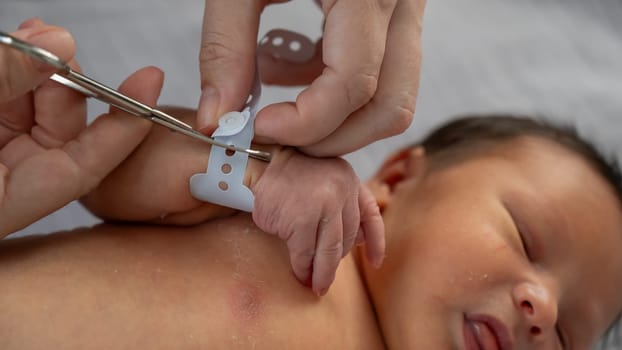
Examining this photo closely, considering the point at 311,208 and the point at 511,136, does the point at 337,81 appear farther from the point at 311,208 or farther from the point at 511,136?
the point at 511,136

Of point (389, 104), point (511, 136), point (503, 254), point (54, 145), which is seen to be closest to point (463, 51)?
point (511, 136)

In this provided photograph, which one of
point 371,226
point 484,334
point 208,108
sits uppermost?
point 208,108

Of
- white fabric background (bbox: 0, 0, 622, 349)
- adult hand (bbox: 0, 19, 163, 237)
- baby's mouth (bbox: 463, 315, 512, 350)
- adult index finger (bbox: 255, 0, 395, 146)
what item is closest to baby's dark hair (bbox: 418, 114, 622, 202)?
white fabric background (bbox: 0, 0, 622, 349)

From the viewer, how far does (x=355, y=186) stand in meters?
0.88

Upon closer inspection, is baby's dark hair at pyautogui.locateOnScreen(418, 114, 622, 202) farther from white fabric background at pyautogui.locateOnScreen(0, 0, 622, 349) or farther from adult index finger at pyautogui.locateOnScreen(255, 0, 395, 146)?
adult index finger at pyautogui.locateOnScreen(255, 0, 395, 146)

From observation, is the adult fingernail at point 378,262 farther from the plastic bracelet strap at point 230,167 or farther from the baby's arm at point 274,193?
the plastic bracelet strap at point 230,167

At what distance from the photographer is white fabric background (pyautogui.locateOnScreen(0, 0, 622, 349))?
147cm

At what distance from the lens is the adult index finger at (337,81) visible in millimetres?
767

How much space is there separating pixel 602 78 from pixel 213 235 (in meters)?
1.22

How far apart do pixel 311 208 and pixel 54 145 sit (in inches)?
12.2

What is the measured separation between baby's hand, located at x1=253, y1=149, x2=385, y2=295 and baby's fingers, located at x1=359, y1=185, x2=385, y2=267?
0.06 metres

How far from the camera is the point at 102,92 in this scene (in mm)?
699

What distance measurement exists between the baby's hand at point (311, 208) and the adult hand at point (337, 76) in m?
0.03

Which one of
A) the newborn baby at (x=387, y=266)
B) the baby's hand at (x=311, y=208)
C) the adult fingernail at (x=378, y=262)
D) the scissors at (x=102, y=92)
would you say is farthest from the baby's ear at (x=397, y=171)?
the scissors at (x=102, y=92)
